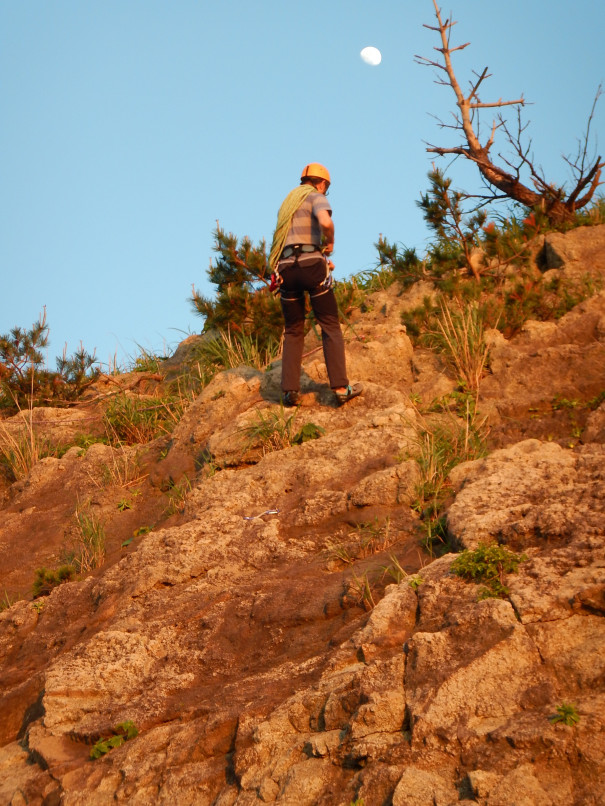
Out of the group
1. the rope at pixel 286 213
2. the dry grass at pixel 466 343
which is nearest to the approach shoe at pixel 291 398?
the rope at pixel 286 213

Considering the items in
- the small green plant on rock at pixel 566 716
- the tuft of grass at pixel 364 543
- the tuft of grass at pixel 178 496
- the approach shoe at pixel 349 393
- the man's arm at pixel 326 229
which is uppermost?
the man's arm at pixel 326 229

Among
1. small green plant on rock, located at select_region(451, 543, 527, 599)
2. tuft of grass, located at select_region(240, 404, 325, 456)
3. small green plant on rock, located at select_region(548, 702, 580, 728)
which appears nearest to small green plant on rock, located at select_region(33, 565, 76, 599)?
tuft of grass, located at select_region(240, 404, 325, 456)

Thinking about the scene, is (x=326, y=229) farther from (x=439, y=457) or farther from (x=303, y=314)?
(x=439, y=457)

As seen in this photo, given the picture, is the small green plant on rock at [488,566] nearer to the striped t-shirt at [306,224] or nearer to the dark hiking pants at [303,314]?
the dark hiking pants at [303,314]

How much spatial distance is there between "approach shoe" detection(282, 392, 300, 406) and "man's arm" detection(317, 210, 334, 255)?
1326 millimetres

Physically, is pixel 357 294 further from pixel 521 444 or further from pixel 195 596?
pixel 195 596

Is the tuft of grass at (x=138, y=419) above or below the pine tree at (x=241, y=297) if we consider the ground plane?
below

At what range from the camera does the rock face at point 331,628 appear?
350cm

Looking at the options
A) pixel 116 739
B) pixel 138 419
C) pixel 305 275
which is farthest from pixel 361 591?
pixel 138 419

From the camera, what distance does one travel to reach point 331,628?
4832 millimetres

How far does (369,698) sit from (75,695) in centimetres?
202

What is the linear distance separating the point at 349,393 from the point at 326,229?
148 centimetres

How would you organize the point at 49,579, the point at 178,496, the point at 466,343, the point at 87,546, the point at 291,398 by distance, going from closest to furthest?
1. the point at 49,579
2. the point at 87,546
3. the point at 178,496
4. the point at 291,398
5. the point at 466,343

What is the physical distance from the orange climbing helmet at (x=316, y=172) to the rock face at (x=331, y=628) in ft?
6.45
